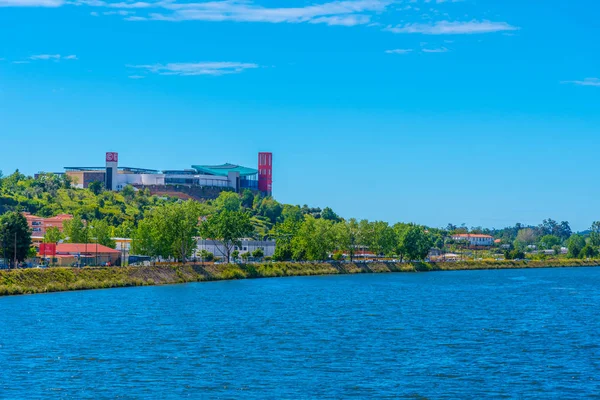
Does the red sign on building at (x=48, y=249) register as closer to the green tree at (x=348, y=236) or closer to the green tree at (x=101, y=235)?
the green tree at (x=101, y=235)

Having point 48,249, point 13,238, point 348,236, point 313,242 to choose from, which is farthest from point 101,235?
point 348,236

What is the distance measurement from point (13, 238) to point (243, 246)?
256 ft

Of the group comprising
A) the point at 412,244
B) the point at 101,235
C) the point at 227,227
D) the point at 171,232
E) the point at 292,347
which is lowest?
the point at 292,347

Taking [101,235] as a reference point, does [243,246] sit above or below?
below

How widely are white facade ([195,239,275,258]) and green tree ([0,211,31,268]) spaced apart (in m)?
65.3

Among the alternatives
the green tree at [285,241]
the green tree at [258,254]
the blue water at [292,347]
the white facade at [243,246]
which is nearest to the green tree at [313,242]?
the green tree at [285,241]

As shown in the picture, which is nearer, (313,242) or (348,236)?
(313,242)

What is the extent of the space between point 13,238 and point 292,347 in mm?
62036

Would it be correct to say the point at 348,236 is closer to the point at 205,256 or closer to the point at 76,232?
the point at 205,256

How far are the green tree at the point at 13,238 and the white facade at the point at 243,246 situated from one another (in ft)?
214

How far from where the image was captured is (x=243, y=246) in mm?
178500

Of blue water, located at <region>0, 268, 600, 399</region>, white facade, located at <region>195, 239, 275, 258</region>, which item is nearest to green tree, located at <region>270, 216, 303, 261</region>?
white facade, located at <region>195, 239, 275, 258</region>

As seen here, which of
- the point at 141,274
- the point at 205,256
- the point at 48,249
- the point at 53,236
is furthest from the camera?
the point at 205,256

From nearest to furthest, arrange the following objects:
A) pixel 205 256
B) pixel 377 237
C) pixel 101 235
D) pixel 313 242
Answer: pixel 101 235 < pixel 205 256 < pixel 313 242 < pixel 377 237
